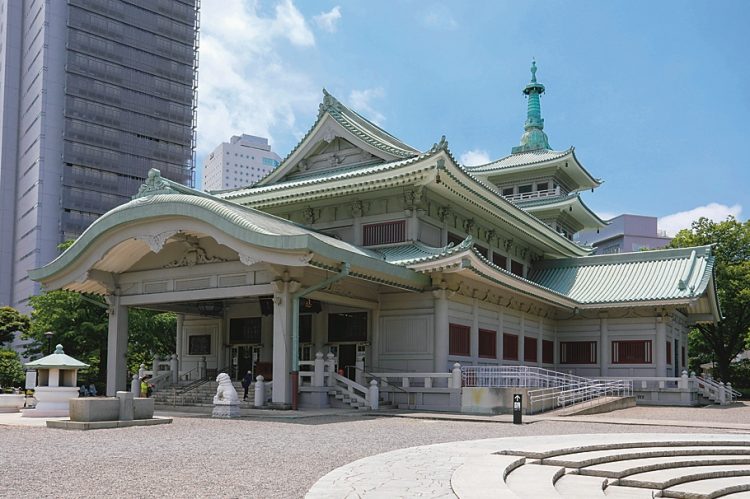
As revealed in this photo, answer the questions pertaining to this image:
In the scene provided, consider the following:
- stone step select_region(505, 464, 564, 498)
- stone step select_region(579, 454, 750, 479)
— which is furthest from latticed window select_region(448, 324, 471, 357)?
stone step select_region(505, 464, 564, 498)

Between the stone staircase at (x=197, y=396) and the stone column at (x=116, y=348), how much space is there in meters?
1.48

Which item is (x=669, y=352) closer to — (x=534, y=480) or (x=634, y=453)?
(x=634, y=453)

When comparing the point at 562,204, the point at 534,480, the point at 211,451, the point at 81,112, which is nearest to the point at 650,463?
the point at 534,480

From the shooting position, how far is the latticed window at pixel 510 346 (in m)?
32.6

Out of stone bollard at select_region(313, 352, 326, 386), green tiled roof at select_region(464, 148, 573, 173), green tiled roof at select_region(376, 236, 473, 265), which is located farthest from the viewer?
green tiled roof at select_region(464, 148, 573, 173)

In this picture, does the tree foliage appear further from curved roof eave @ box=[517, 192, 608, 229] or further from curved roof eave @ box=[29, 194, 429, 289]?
curved roof eave @ box=[517, 192, 608, 229]

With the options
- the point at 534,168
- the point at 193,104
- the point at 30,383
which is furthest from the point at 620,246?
the point at 30,383

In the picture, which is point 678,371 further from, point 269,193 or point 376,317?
point 269,193

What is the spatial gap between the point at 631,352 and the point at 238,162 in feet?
469

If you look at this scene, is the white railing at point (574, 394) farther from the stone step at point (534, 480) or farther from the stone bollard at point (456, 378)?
the stone step at point (534, 480)

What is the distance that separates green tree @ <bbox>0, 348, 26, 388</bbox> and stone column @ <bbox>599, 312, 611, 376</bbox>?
3460cm

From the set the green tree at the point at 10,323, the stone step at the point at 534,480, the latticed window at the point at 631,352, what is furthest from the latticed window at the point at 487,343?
the green tree at the point at 10,323

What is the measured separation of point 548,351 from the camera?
3800cm

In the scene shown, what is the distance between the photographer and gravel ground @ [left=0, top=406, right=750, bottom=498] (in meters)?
9.52
